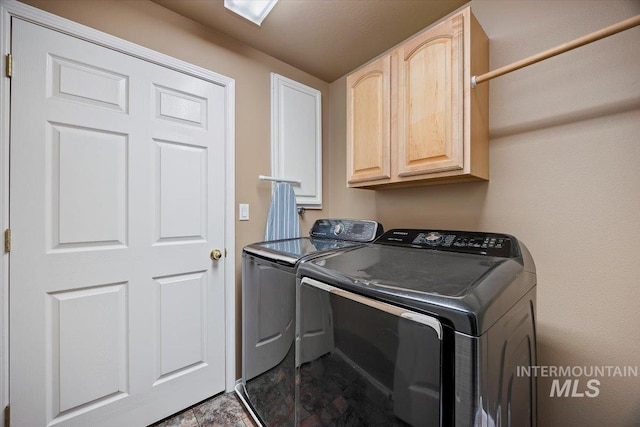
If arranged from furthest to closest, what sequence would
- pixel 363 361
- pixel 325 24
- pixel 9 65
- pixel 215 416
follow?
pixel 325 24, pixel 215 416, pixel 9 65, pixel 363 361

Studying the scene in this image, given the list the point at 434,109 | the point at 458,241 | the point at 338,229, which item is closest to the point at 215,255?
the point at 338,229

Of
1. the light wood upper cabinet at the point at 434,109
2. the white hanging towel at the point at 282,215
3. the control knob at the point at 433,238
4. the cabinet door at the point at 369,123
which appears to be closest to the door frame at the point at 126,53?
the white hanging towel at the point at 282,215

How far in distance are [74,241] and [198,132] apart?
88cm

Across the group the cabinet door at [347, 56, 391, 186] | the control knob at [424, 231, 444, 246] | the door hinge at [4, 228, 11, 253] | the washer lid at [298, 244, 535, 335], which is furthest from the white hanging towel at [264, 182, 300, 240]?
the door hinge at [4, 228, 11, 253]

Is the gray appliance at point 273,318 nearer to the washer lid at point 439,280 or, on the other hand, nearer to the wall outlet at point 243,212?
the washer lid at point 439,280

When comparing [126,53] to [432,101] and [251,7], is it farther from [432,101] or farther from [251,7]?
[432,101]

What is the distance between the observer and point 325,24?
166cm

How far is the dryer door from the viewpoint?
Result: 66 centimetres

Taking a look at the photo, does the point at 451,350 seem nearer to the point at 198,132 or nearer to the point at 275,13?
the point at 198,132

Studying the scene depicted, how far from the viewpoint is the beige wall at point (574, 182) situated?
1035 millimetres

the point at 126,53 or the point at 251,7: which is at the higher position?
the point at 251,7

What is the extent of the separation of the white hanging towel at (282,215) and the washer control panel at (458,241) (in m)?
0.75

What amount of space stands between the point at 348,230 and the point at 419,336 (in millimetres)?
1065

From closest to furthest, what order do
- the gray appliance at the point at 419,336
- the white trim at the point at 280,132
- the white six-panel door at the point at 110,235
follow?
the gray appliance at the point at 419,336
the white six-panel door at the point at 110,235
the white trim at the point at 280,132
